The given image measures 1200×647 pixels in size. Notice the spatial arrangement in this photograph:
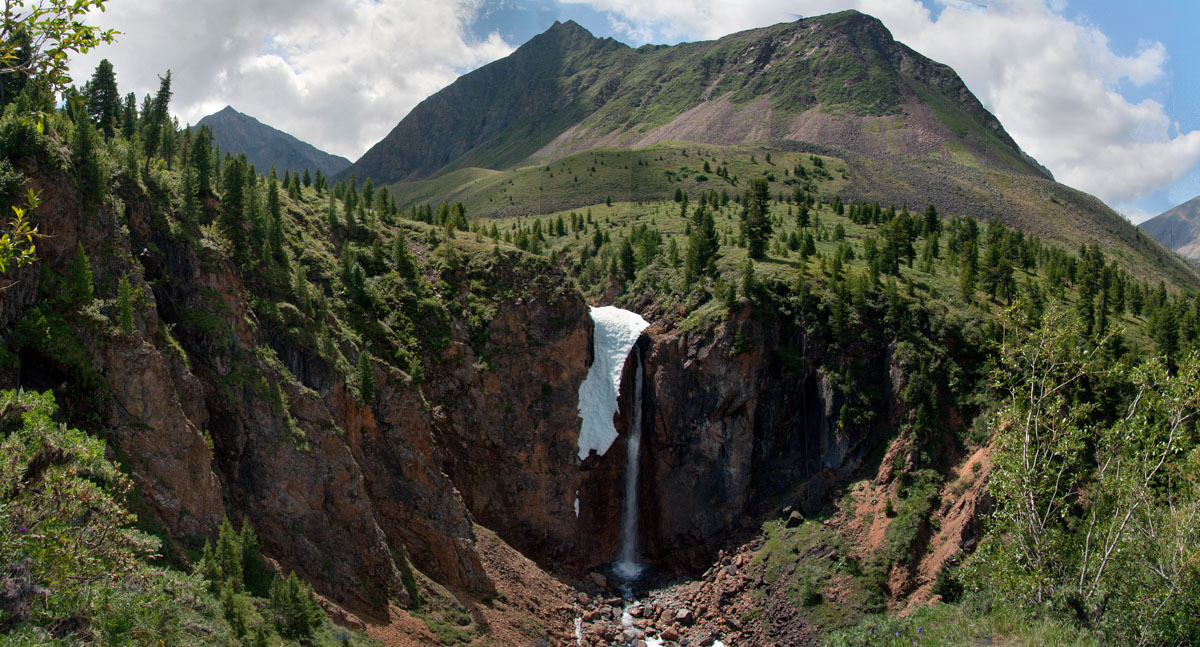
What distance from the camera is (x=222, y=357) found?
36406mm

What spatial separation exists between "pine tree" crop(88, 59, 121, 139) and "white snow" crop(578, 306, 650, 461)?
39.4 m

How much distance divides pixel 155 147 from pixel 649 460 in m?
41.9

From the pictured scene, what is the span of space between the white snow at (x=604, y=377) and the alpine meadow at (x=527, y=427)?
278 mm

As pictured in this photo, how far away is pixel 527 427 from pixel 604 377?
8.51 metres

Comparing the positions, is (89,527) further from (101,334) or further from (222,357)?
(222,357)

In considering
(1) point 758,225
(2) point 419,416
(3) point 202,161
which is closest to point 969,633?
(2) point 419,416

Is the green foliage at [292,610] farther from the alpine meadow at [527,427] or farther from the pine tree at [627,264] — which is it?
the pine tree at [627,264]

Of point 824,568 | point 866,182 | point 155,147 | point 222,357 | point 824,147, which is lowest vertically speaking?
point 824,568

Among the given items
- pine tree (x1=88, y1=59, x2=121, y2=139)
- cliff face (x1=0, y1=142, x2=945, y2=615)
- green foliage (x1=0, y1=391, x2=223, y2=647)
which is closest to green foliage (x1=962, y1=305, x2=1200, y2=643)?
green foliage (x1=0, y1=391, x2=223, y2=647)

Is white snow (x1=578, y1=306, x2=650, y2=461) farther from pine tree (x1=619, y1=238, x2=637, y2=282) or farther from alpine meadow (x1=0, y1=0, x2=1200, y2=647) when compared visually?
pine tree (x1=619, y1=238, x2=637, y2=282)

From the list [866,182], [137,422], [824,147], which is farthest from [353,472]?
[824,147]

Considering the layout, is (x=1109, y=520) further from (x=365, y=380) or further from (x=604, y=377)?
(x=604, y=377)

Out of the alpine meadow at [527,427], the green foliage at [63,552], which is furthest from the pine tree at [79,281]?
the green foliage at [63,552]

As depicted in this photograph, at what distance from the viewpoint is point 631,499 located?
199 feet
